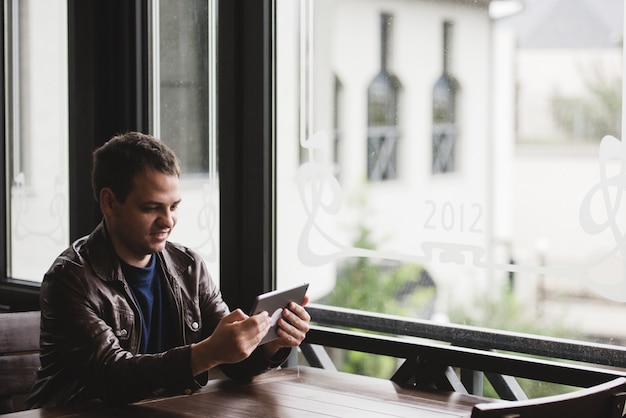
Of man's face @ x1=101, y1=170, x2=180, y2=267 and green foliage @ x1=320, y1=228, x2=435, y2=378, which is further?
green foliage @ x1=320, y1=228, x2=435, y2=378

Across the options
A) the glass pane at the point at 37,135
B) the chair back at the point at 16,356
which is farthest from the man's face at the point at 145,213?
the glass pane at the point at 37,135

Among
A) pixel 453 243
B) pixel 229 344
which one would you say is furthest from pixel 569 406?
pixel 453 243

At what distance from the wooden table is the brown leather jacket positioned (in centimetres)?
4

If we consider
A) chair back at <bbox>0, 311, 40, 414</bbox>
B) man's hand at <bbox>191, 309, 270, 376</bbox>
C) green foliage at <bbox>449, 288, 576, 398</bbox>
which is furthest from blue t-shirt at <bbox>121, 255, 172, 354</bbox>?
green foliage at <bbox>449, 288, 576, 398</bbox>

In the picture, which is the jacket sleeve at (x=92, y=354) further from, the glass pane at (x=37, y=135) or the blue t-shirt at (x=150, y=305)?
the glass pane at (x=37, y=135)

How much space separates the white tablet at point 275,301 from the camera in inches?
86.7

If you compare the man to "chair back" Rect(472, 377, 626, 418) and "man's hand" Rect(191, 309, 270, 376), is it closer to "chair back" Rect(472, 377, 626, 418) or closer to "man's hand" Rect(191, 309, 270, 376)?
"man's hand" Rect(191, 309, 270, 376)

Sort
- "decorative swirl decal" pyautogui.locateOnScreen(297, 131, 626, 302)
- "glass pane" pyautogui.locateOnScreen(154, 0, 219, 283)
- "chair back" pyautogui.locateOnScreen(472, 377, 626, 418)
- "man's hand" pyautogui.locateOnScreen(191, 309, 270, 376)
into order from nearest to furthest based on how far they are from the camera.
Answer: "chair back" pyautogui.locateOnScreen(472, 377, 626, 418)
"man's hand" pyautogui.locateOnScreen(191, 309, 270, 376)
"decorative swirl decal" pyautogui.locateOnScreen(297, 131, 626, 302)
"glass pane" pyautogui.locateOnScreen(154, 0, 219, 283)

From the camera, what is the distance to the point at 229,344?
2.12 m

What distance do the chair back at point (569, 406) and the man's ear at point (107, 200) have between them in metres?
1.12

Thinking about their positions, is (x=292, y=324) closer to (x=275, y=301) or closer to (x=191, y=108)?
(x=275, y=301)

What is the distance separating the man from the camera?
84.7 inches

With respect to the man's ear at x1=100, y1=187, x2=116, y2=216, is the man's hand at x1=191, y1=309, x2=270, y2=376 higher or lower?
lower

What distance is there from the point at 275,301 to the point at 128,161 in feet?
1.69
